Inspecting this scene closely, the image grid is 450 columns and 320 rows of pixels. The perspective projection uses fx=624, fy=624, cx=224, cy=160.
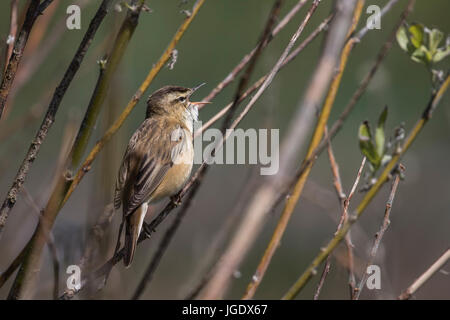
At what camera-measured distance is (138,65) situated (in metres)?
8.80

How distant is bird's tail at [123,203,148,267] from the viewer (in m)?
2.55

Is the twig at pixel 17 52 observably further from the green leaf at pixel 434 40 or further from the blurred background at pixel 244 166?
the green leaf at pixel 434 40

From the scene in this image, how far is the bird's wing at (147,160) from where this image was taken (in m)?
3.07

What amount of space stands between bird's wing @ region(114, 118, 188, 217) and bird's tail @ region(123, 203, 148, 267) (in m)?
0.04

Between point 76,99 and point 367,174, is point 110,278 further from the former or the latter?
point 76,99

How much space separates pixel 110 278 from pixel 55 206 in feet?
0.81

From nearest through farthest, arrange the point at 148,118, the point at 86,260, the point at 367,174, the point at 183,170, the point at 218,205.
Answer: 1. the point at 367,174
2. the point at 86,260
3. the point at 183,170
4. the point at 148,118
5. the point at 218,205

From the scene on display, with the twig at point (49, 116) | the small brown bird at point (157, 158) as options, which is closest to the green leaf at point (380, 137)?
the twig at point (49, 116)

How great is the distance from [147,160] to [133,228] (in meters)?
0.50

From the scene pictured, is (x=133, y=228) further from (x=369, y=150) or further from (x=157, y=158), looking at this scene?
(x=369, y=150)

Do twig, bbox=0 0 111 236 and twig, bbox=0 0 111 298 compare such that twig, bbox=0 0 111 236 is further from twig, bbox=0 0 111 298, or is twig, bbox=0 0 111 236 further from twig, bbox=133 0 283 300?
twig, bbox=133 0 283 300

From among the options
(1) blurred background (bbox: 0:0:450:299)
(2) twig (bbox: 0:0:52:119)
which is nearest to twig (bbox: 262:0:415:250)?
(1) blurred background (bbox: 0:0:450:299)

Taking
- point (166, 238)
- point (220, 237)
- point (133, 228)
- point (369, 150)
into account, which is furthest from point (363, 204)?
point (133, 228)

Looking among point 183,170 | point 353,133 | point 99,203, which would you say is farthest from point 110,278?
point 353,133
